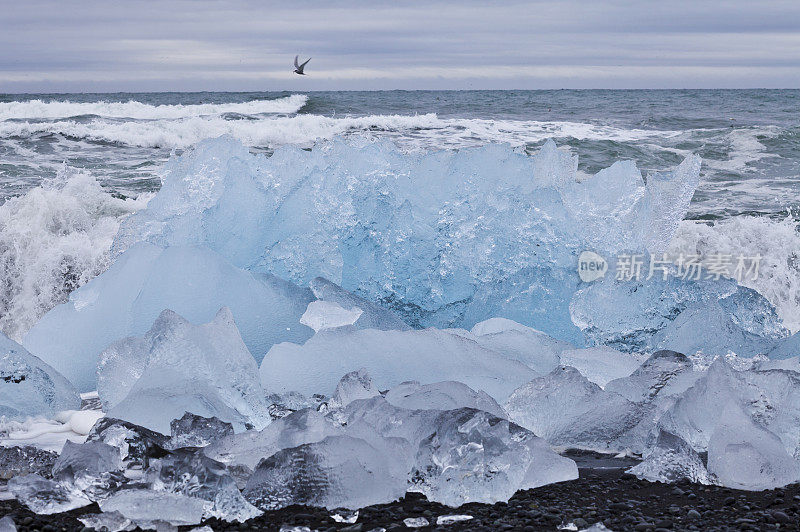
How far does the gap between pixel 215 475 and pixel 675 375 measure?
1.80 metres

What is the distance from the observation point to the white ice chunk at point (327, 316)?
11.0 feet

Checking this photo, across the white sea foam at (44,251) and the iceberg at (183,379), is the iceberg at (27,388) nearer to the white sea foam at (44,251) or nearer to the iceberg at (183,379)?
the iceberg at (183,379)

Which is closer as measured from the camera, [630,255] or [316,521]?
[316,521]

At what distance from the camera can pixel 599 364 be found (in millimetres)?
3205

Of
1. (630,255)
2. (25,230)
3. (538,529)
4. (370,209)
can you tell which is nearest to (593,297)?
(630,255)

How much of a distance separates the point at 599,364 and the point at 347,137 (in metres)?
2.08

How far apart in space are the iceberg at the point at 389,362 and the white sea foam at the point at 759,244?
4047 millimetres

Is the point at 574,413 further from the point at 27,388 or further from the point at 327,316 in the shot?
the point at 27,388

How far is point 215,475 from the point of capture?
2023 mm

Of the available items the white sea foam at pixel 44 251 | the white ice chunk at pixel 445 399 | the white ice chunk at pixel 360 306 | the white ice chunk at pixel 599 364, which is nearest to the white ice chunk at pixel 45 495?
the white ice chunk at pixel 445 399

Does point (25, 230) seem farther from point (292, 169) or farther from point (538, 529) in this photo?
point (538, 529)

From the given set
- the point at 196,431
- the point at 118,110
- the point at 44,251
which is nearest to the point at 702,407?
the point at 196,431

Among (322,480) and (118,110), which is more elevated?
(118,110)

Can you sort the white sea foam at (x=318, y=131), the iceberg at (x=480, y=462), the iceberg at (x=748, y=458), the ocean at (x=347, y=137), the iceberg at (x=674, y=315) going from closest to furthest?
1. the iceberg at (x=480, y=462)
2. the iceberg at (x=748, y=458)
3. the iceberg at (x=674, y=315)
4. the ocean at (x=347, y=137)
5. the white sea foam at (x=318, y=131)
